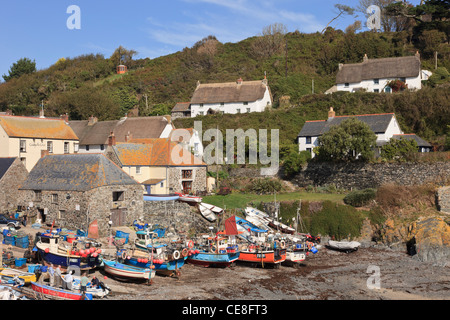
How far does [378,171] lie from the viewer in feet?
137

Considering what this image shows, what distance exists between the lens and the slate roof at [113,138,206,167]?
42.1 metres

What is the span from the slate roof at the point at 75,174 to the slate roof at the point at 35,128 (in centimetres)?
710

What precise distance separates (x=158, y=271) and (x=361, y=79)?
146ft

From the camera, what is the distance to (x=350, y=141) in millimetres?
41312

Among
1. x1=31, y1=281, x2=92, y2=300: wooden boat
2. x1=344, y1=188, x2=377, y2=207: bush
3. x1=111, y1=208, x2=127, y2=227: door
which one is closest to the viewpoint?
x1=31, y1=281, x2=92, y2=300: wooden boat

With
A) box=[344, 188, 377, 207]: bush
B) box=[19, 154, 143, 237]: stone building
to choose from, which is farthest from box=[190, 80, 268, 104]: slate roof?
box=[19, 154, 143, 237]: stone building

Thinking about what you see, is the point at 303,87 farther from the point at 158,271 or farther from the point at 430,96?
the point at 158,271

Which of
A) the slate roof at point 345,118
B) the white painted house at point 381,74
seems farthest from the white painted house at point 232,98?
the slate roof at point 345,118

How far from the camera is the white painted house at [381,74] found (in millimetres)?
56969

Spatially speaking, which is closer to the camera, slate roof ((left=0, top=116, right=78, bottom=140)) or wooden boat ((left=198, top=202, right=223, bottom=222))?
wooden boat ((left=198, top=202, right=223, bottom=222))

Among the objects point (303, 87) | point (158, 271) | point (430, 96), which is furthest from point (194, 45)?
point (158, 271)

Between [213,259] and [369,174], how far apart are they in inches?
805

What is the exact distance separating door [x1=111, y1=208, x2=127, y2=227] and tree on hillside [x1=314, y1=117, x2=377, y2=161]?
66.6 feet

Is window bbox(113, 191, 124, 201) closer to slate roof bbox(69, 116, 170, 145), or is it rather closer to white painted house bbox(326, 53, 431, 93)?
slate roof bbox(69, 116, 170, 145)
